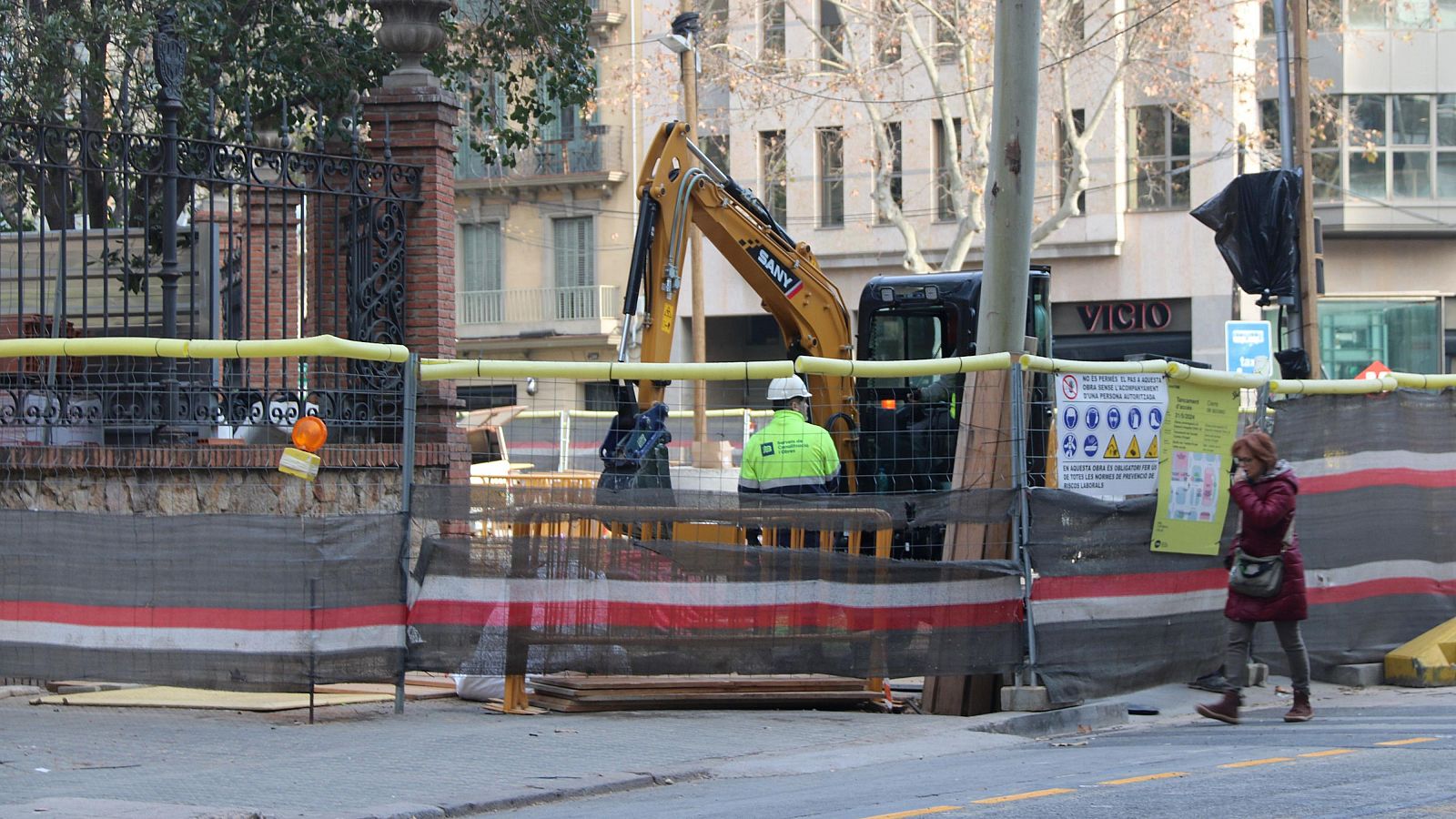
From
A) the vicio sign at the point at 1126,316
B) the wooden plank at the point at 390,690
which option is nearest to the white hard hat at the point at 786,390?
the wooden plank at the point at 390,690

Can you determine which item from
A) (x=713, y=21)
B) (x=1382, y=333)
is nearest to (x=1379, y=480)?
(x=713, y=21)

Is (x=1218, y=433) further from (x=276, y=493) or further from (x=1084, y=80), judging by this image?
(x=1084, y=80)

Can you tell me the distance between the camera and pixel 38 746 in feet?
27.2

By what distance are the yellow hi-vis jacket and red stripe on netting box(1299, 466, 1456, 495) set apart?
3.13 metres

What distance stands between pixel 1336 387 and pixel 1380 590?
Answer: 4.97 feet

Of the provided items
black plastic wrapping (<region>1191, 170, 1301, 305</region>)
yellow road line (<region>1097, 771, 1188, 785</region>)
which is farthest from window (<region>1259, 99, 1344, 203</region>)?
yellow road line (<region>1097, 771, 1188, 785</region>)

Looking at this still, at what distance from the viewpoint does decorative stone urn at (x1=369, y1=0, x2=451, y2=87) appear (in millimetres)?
12070

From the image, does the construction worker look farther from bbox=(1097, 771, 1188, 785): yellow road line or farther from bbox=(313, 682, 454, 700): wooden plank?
bbox=(1097, 771, 1188, 785): yellow road line

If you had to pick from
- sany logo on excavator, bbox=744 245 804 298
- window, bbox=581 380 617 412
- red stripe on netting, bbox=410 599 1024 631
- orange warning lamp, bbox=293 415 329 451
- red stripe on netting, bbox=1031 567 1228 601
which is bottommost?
red stripe on netting, bbox=410 599 1024 631

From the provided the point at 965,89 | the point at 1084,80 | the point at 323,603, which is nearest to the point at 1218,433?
the point at 323,603

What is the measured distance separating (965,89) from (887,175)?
115 inches

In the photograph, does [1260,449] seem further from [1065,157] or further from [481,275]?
[481,275]

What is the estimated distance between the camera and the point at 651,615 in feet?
30.8

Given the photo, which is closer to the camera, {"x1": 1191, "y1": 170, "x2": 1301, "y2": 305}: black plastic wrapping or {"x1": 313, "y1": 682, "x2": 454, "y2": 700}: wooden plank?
{"x1": 313, "y1": 682, "x2": 454, "y2": 700}: wooden plank
